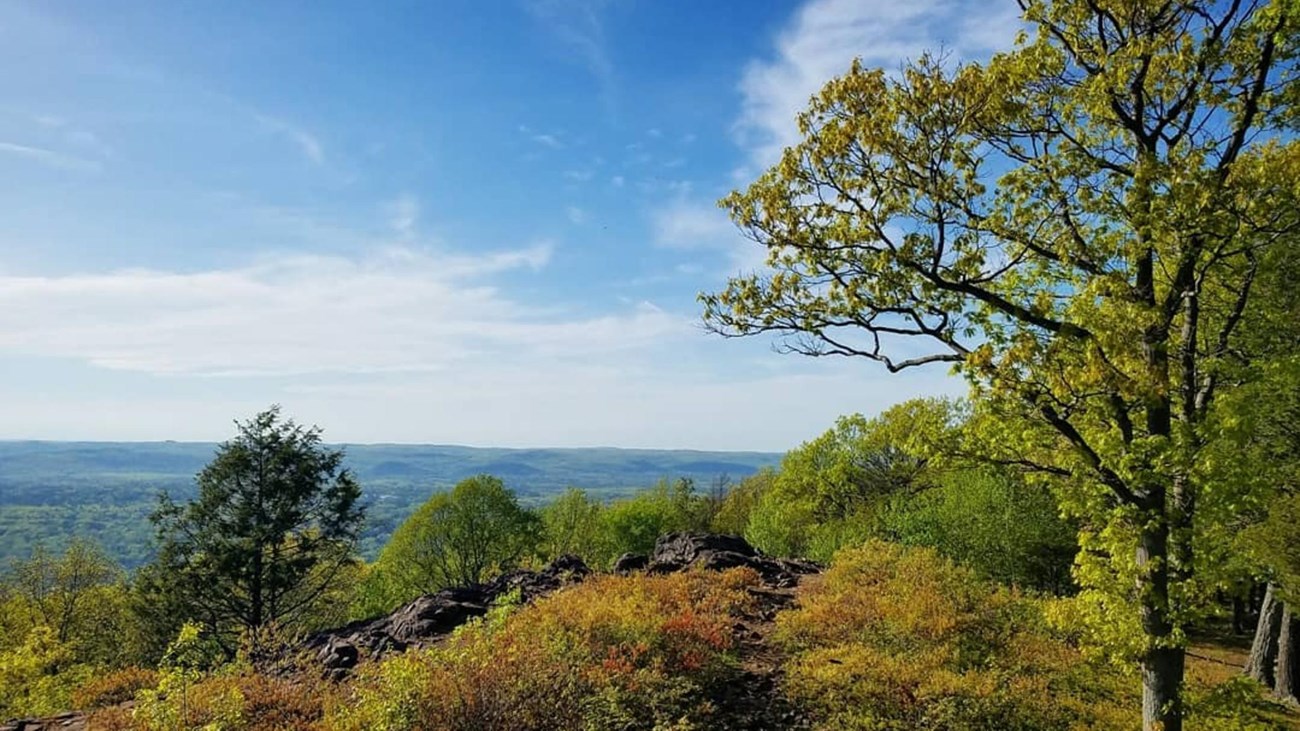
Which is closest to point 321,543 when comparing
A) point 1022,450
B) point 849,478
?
point 849,478

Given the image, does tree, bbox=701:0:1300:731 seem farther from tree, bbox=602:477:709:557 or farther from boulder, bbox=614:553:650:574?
tree, bbox=602:477:709:557

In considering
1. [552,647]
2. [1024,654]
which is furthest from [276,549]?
[1024,654]

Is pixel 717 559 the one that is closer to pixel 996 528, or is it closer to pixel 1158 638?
pixel 1158 638

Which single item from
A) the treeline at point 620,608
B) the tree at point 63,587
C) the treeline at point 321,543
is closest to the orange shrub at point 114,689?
the treeline at point 620,608

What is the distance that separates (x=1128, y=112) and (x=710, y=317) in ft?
19.7

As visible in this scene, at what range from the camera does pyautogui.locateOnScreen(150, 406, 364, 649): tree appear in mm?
28031

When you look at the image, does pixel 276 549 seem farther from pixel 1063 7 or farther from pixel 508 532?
pixel 1063 7

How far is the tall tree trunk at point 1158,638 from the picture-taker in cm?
839

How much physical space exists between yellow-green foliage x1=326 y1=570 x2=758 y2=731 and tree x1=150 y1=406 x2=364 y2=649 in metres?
19.2

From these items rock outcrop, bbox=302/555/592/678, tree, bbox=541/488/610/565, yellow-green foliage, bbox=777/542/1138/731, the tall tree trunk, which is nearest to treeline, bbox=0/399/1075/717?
rock outcrop, bbox=302/555/592/678

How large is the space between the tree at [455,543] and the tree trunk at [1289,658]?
39.1 m

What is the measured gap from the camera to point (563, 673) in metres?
9.80

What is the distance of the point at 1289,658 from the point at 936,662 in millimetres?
13322

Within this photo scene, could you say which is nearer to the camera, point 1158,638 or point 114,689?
point 1158,638
